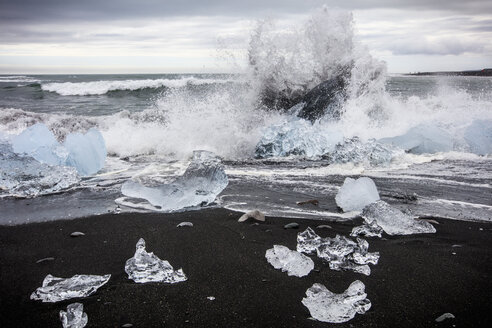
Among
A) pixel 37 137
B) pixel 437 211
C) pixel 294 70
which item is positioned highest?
pixel 294 70

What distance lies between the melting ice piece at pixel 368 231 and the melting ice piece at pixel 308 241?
1.23 ft

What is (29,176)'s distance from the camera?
161 inches

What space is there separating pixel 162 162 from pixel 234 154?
1286mm

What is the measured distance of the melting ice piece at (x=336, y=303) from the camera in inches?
70.5

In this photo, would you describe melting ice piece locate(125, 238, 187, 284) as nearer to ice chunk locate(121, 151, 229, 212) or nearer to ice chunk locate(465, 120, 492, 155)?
ice chunk locate(121, 151, 229, 212)

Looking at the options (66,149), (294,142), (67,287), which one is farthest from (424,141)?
(67,287)

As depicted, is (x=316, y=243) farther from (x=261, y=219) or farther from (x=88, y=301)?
(x=88, y=301)

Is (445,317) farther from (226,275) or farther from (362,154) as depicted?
(362,154)

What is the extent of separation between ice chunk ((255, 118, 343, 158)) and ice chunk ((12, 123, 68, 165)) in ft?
9.64

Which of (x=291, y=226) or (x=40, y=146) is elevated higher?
(x=40, y=146)

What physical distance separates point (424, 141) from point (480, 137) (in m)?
1.10

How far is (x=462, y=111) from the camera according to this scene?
8094mm

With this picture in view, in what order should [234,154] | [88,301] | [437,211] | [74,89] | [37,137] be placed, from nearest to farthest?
[88,301]
[437,211]
[37,137]
[234,154]
[74,89]

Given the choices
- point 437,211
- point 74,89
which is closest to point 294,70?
point 437,211
